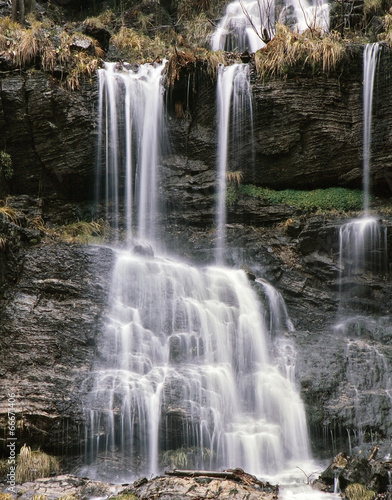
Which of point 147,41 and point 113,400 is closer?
point 113,400

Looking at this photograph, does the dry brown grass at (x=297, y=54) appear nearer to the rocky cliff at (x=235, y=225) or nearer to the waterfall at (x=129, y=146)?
the rocky cliff at (x=235, y=225)

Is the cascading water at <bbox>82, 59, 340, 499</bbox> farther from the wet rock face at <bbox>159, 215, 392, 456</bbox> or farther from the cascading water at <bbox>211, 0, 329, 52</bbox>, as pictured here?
the cascading water at <bbox>211, 0, 329, 52</bbox>

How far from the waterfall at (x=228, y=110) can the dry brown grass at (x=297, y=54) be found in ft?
1.92

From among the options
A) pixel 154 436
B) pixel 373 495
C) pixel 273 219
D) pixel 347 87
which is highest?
pixel 347 87

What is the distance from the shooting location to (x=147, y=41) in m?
18.0

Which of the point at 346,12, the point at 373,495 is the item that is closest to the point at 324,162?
the point at 346,12

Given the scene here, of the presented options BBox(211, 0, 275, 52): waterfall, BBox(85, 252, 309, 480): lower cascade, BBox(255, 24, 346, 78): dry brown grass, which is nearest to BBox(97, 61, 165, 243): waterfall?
BBox(85, 252, 309, 480): lower cascade

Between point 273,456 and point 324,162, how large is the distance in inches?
332

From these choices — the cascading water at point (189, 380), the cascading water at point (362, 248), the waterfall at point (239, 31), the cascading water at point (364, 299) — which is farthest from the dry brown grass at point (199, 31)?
the cascading water at point (189, 380)

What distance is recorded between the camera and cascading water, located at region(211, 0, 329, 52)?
55.8 feet

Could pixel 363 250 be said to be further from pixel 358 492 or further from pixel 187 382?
pixel 358 492

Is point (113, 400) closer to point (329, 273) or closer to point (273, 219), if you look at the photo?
point (329, 273)

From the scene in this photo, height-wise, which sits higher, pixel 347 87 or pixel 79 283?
pixel 347 87

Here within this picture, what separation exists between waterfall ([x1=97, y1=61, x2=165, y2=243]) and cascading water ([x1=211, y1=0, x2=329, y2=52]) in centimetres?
480
